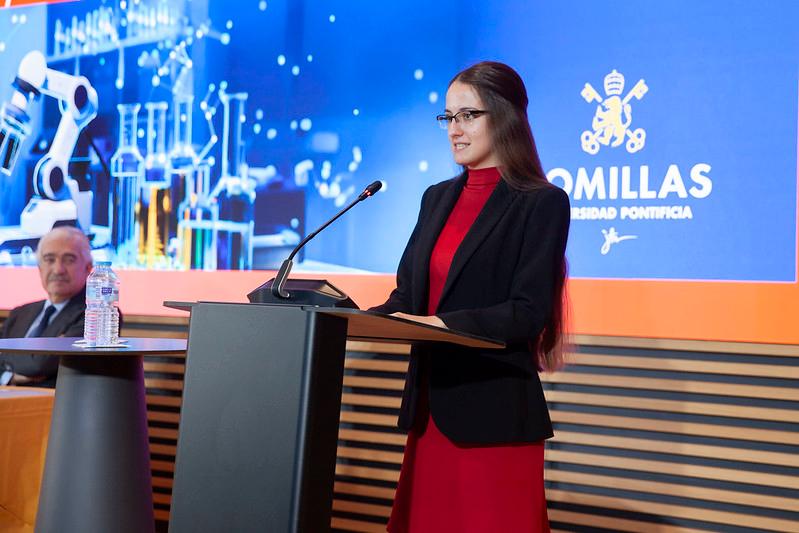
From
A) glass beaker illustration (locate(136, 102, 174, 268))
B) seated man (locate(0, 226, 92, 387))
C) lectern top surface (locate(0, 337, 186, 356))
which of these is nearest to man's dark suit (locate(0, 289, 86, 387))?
seated man (locate(0, 226, 92, 387))

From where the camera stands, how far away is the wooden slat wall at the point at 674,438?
10.8ft

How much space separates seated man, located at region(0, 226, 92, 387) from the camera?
393cm

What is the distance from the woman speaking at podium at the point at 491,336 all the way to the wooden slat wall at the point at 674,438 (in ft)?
4.81

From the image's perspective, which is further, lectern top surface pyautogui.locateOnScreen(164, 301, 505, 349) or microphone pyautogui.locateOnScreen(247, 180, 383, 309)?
microphone pyautogui.locateOnScreen(247, 180, 383, 309)

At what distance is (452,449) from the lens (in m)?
2.03

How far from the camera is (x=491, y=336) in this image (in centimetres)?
186

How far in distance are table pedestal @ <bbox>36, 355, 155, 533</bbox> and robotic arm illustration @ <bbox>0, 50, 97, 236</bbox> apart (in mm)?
1829

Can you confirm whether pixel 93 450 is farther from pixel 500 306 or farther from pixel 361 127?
pixel 361 127

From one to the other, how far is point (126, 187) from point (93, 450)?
1.94 meters

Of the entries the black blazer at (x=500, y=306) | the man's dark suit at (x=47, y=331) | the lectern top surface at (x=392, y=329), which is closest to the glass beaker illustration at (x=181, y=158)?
→ the man's dark suit at (x=47, y=331)

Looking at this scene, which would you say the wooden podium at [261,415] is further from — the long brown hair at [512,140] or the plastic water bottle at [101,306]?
the plastic water bottle at [101,306]

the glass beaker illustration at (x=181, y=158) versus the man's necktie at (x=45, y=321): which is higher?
the glass beaker illustration at (x=181, y=158)

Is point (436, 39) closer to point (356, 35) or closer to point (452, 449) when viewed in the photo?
point (356, 35)

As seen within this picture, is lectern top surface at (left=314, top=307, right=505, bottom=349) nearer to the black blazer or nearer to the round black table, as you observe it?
the black blazer
